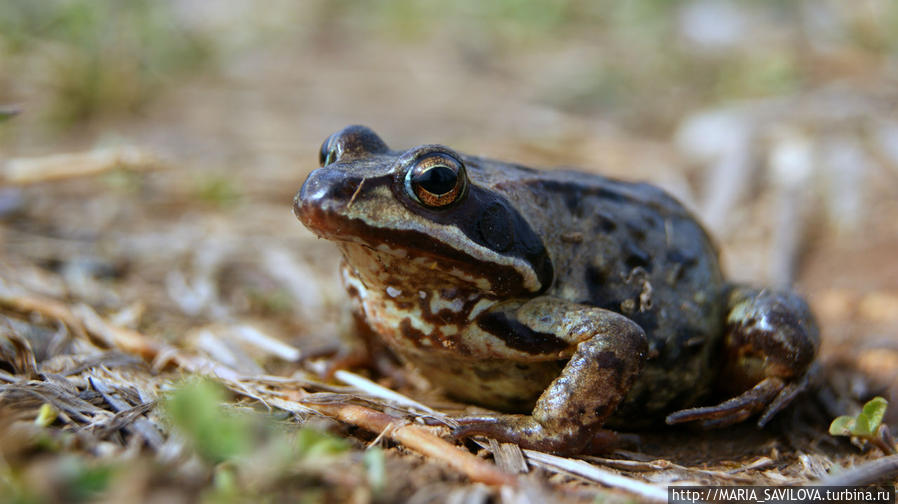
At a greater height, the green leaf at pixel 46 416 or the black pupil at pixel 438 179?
the black pupil at pixel 438 179

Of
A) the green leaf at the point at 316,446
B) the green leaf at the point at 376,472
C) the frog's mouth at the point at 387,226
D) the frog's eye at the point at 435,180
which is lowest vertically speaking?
the green leaf at the point at 376,472

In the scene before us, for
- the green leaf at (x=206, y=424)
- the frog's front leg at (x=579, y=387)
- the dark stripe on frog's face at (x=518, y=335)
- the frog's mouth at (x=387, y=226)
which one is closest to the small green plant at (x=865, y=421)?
the frog's front leg at (x=579, y=387)

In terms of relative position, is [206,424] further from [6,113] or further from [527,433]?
[6,113]

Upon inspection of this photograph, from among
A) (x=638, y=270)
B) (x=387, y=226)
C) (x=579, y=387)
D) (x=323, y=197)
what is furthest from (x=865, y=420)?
(x=323, y=197)

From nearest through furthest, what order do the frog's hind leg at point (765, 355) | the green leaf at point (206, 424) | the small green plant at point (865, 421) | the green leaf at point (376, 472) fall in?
the green leaf at point (206, 424) → the green leaf at point (376, 472) → the small green plant at point (865, 421) → the frog's hind leg at point (765, 355)

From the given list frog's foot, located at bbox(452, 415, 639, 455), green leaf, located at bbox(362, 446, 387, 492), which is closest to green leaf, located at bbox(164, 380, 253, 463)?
green leaf, located at bbox(362, 446, 387, 492)

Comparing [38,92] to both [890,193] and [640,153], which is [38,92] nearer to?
[640,153]

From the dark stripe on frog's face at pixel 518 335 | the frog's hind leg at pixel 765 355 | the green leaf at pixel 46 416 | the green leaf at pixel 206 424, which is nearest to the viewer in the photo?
the green leaf at pixel 206 424

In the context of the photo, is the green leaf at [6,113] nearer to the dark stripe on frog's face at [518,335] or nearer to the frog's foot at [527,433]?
the dark stripe on frog's face at [518,335]

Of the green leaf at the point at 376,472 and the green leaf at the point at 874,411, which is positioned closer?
the green leaf at the point at 376,472
